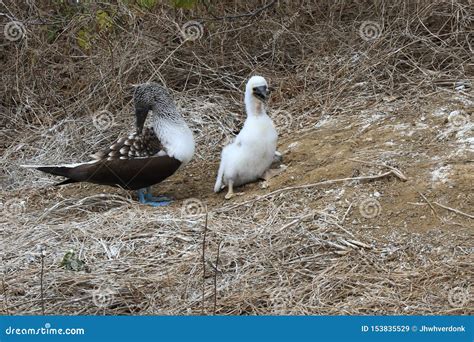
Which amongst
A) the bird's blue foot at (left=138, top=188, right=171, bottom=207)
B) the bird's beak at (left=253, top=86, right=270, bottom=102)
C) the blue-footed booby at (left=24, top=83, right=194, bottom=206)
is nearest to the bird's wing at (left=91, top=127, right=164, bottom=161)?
the blue-footed booby at (left=24, top=83, right=194, bottom=206)

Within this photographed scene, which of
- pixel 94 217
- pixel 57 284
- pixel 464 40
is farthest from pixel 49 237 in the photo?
pixel 464 40

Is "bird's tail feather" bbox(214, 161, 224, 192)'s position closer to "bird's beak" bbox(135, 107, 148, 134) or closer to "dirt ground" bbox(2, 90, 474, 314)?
"dirt ground" bbox(2, 90, 474, 314)

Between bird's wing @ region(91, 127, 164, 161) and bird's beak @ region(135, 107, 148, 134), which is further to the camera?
bird's beak @ region(135, 107, 148, 134)

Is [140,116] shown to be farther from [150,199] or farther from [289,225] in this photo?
[289,225]

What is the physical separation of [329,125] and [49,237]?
2.64 m

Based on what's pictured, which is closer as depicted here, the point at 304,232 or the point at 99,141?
the point at 304,232

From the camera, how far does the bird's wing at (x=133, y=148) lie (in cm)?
711

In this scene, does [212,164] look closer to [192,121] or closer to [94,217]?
[192,121]

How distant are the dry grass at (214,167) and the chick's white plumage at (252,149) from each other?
0.82 ft

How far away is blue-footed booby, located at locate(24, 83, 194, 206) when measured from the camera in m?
6.97

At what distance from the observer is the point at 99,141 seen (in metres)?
8.17

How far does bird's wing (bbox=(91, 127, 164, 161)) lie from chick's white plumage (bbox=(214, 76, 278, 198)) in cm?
56

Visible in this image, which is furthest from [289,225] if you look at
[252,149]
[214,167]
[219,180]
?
→ [214,167]

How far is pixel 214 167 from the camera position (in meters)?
7.71
